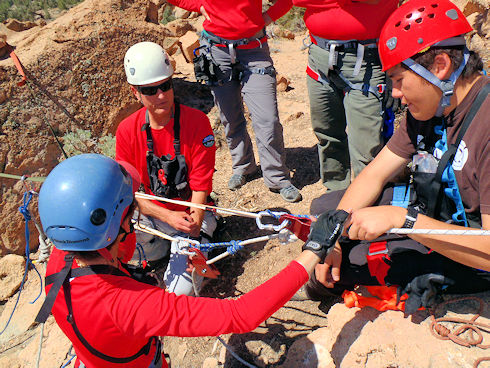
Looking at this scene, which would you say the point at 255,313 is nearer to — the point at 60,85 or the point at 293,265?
the point at 293,265

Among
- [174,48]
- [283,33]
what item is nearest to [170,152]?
[174,48]

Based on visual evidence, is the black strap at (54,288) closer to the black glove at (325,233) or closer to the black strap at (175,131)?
the black glove at (325,233)

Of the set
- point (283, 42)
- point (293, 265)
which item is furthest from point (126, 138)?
point (283, 42)

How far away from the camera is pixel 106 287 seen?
1.98m

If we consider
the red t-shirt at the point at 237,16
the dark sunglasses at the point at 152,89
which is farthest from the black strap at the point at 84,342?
the red t-shirt at the point at 237,16

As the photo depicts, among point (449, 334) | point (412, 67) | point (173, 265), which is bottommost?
point (173, 265)

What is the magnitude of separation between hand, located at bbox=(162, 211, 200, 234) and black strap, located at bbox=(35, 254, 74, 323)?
138 centimetres

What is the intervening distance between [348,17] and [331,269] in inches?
79.3

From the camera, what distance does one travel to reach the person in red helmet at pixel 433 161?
2.04 meters

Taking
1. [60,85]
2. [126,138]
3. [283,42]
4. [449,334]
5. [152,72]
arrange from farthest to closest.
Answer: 1. [283,42]
2. [60,85]
3. [126,138]
4. [152,72]
5. [449,334]

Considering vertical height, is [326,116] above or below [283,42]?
above

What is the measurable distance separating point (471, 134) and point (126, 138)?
2.59 m

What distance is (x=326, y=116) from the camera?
393cm

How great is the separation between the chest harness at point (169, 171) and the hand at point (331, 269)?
4.66 ft
